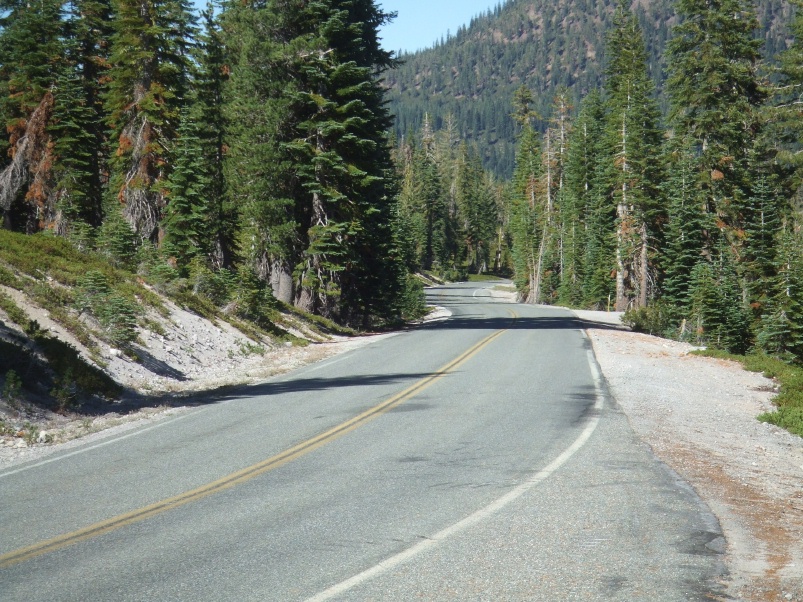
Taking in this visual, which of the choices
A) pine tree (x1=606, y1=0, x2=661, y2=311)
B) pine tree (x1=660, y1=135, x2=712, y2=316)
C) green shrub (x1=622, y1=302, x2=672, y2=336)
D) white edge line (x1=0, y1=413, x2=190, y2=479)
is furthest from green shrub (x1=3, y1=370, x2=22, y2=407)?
pine tree (x1=606, y1=0, x2=661, y2=311)

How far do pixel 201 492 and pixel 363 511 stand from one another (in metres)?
1.94

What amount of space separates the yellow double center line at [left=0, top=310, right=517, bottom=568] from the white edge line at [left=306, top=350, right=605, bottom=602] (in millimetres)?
2599

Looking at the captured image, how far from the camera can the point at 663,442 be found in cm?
1062

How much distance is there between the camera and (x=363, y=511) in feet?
23.5

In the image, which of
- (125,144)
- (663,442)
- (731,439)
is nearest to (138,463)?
(663,442)

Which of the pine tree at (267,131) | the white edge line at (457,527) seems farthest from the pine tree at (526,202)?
the white edge line at (457,527)

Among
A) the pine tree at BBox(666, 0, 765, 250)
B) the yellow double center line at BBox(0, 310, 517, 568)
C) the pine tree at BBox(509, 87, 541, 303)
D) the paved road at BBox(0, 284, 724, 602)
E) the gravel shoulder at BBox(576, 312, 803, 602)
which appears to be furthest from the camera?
the pine tree at BBox(509, 87, 541, 303)

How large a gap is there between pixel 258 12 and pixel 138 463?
23.6m

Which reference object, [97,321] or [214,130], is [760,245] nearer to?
[214,130]

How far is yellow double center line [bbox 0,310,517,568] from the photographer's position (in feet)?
20.3

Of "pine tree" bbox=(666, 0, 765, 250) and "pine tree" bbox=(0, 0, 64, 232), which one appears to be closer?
Answer: "pine tree" bbox=(0, 0, 64, 232)

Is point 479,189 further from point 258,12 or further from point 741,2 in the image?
point 258,12

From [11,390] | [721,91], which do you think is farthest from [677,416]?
[721,91]

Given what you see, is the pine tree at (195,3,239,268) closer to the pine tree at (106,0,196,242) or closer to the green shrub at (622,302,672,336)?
the pine tree at (106,0,196,242)
